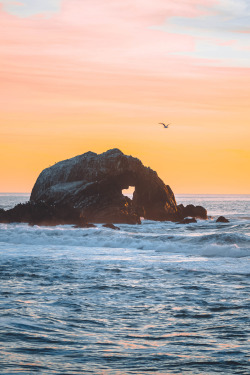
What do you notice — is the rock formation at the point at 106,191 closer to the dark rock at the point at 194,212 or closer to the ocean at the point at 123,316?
the dark rock at the point at 194,212

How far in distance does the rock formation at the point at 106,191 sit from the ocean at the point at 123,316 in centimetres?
2744

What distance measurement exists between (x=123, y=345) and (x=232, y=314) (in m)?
2.95

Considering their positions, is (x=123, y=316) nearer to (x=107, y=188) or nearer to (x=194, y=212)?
(x=107, y=188)

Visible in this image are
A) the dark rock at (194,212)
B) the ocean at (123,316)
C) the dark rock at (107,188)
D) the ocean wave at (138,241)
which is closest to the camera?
the ocean at (123,316)

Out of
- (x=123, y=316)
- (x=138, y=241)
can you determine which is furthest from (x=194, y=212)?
(x=123, y=316)

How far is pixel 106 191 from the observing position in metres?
50.0

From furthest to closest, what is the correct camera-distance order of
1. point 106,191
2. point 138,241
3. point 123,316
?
point 106,191, point 138,241, point 123,316

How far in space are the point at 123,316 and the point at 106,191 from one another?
40099mm

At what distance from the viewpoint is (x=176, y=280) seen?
14609mm

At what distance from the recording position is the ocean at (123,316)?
7.34 meters

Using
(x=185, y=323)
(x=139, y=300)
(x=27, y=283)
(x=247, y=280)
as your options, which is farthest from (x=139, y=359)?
(x=247, y=280)

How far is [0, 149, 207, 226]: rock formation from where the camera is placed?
47875 mm

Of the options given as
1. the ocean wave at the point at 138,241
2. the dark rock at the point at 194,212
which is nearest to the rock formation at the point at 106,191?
the dark rock at the point at 194,212

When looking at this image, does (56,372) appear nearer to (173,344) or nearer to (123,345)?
(123,345)
